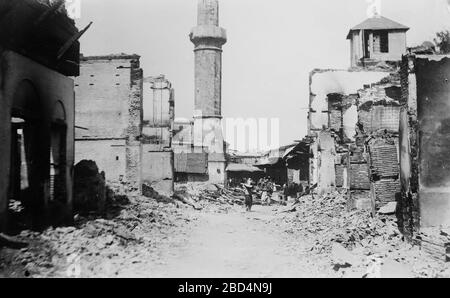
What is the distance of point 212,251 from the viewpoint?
1143 cm

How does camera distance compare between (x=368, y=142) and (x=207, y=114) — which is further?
(x=207, y=114)

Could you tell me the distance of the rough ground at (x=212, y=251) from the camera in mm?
8352

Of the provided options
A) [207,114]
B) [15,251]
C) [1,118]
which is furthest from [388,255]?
[207,114]

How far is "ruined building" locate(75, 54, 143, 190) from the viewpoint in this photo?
21656mm

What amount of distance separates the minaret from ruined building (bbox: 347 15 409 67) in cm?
1266

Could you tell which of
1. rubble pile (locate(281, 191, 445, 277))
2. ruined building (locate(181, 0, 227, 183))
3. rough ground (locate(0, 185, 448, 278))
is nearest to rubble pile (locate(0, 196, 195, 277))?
rough ground (locate(0, 185, 448, 278))

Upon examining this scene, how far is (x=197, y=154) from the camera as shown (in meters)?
37.8

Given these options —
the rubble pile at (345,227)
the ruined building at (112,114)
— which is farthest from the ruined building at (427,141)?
the ruined building at (112,114)

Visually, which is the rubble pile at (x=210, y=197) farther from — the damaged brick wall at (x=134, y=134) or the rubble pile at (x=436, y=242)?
the rubble pile at (x=436, y=242)

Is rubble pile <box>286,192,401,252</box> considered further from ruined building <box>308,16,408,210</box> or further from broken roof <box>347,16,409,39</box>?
broken roof <box>347,16,409,39</box>

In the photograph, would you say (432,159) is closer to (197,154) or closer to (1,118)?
(1,118)

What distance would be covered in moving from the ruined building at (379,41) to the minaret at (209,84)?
12.7m
